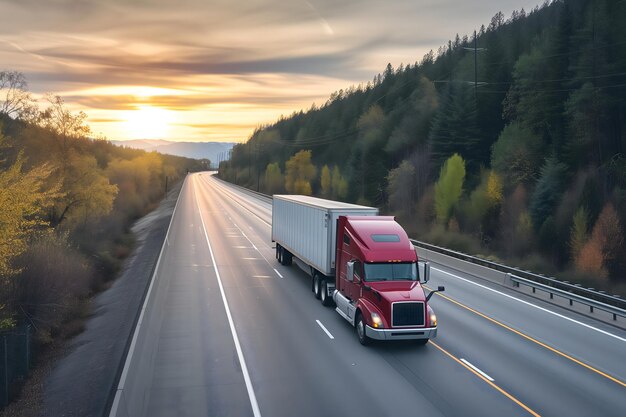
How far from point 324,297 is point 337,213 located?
135 inches

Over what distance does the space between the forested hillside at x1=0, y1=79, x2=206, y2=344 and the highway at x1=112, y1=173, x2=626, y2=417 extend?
18.6ft

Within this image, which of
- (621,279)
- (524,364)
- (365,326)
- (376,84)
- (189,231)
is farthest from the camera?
(376,84)

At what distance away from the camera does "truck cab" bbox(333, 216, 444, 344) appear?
16.2 metres

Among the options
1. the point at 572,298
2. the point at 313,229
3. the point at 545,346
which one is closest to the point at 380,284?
the point at 545,346

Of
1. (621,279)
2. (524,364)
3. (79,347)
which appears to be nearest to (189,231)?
(79,347)

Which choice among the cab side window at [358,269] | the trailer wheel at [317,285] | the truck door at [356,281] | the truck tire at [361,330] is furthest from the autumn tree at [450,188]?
the truck tire at [361,330]

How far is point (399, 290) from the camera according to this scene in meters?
16.9

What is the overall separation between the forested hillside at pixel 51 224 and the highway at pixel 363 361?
568 centimetres

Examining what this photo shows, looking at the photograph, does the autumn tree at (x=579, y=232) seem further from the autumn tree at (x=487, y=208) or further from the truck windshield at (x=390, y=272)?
the truck windshield at (x=390, y=272)

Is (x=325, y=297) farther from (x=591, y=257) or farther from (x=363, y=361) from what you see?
(x=591, y=257)

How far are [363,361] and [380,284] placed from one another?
2.58m

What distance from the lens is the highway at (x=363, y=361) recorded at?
1275 centimetres

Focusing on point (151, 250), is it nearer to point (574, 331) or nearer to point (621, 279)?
point (574, 331)

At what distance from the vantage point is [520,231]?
52969mm
